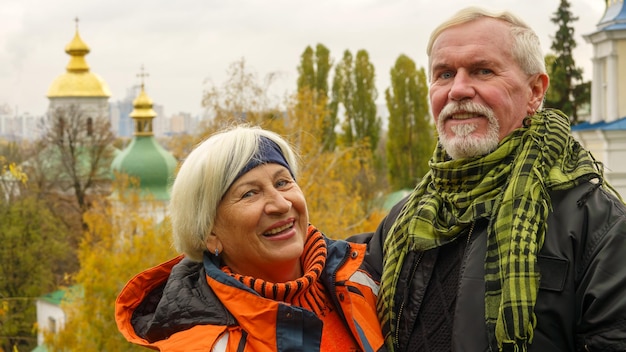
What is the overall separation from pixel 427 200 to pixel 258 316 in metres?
0.78

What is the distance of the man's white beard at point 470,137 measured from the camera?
125 inches

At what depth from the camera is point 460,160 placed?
3.20 meters

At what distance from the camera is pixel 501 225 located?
118 inches

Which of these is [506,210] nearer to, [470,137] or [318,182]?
[470,137]

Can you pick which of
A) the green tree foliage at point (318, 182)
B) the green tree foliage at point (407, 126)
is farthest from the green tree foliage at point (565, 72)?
the green tree foliage at point (407, 126)

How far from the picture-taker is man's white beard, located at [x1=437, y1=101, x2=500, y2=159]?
10.4ft

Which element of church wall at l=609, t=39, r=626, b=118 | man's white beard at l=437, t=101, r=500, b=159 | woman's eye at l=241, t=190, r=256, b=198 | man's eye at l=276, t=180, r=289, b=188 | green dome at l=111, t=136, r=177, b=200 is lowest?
green dome at l=111, t=136, r=177, b=200

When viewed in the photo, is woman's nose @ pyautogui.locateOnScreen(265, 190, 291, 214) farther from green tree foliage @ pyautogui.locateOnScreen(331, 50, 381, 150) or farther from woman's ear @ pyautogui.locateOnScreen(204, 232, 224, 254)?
green tree foliage @ pyautogui.locateOnScreen(331, 50, 381, 150)

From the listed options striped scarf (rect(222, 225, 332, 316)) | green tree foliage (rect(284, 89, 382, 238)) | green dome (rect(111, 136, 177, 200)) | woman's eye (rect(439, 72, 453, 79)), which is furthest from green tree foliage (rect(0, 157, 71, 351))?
woman's eye (rect(439, 72, 453, 79))

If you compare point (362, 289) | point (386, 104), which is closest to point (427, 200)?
point (362, 289)

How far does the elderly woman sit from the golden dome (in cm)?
4415

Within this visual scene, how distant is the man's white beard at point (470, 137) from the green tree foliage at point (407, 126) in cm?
3703

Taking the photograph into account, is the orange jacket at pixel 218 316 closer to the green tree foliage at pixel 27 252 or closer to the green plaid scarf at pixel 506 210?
the green plaid scarf at pixel 506 210

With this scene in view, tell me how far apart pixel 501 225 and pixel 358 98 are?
3821 centimetres
